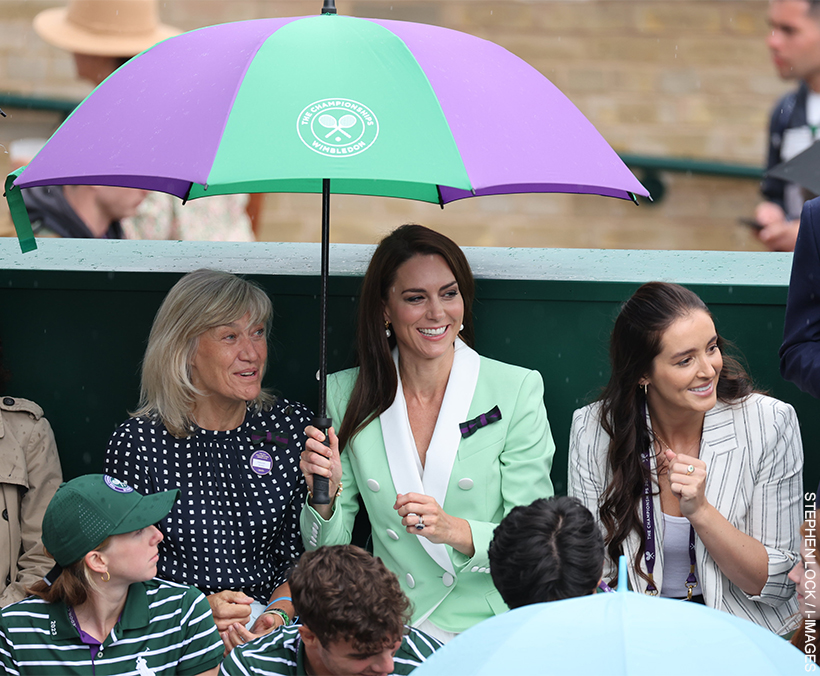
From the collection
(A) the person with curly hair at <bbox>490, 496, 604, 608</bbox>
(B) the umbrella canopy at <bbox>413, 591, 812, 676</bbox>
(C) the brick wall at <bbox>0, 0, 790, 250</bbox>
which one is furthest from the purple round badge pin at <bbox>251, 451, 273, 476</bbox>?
(C) the brick wall at <bbox>0, 0, 790, 250</bbox>

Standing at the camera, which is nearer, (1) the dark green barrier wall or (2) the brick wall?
(1) the dark green barrier wall

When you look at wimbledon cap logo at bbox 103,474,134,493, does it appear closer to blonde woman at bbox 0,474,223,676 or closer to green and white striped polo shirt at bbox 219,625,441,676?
blonde woman at bbox 0,474,223,676

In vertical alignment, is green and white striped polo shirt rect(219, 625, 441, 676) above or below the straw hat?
below

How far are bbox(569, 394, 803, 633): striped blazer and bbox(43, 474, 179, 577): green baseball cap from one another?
124 centimetres

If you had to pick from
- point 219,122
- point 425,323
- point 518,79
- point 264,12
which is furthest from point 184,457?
point 264,12

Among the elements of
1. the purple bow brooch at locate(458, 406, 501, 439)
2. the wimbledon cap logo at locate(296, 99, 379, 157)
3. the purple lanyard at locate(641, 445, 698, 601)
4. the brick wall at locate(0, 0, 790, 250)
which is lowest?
the purple lanyard at locate(641, 445, 698, 601)

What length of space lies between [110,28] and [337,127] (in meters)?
3.61

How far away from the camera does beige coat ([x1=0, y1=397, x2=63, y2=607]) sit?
3.16 metres

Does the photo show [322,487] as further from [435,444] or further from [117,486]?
[117,486]

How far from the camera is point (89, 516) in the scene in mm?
2533

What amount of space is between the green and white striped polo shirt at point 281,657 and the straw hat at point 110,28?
11.9 ft

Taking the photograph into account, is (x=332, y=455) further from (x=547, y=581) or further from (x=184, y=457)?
(x=547, y=581)

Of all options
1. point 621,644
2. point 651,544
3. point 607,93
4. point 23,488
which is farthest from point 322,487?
point 607,93

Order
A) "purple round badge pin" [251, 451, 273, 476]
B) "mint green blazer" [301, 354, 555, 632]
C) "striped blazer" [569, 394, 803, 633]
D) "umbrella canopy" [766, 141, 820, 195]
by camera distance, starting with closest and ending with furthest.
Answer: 1. "umbrella canopy" [766, 141, 820, 195]
2. "striped blazer" [569, 394, 803, 633]
3. "mint green blazer" [301, 354, 555, 632]
4. "purple round badge pin" [251, 451, 273, 476]
